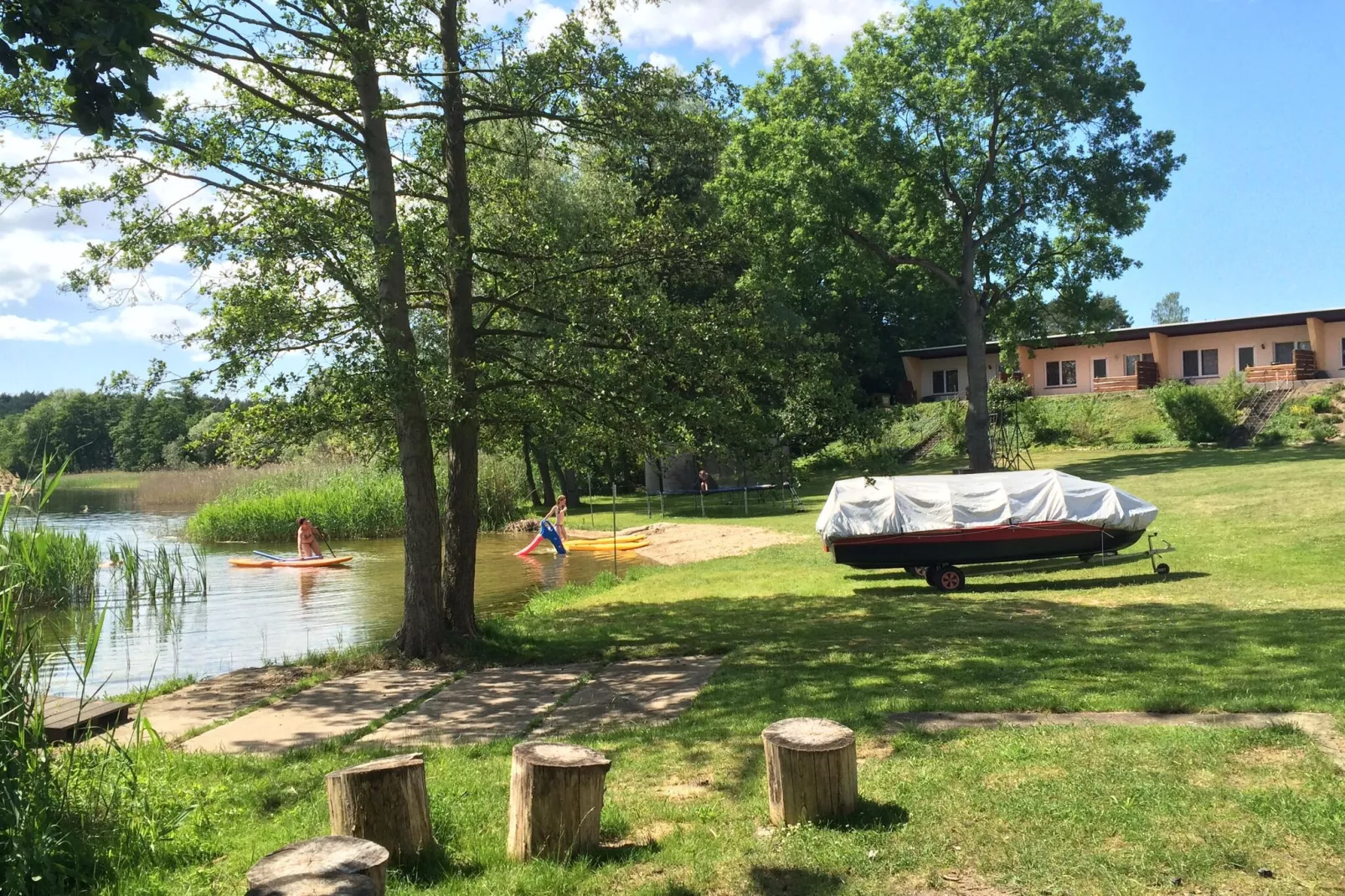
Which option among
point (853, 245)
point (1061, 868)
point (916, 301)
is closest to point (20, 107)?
point (1061, 868)

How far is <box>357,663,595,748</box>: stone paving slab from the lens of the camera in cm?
759

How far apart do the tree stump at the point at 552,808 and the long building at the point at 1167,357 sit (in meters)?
37.1

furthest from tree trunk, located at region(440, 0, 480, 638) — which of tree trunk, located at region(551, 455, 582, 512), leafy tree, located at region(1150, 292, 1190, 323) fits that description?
leafy tree, located at region(1150, 292, 1190, 323)

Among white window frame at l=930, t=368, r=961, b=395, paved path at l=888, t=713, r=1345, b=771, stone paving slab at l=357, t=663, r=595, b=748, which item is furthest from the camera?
white window frame at l=930, t=368, r=961, b=395

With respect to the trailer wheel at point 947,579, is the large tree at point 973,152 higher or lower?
higher

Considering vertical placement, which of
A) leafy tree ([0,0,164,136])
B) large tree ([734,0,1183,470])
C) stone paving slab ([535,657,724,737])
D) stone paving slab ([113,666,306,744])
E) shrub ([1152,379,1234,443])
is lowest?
stone paving slab ([113,666,306,744])

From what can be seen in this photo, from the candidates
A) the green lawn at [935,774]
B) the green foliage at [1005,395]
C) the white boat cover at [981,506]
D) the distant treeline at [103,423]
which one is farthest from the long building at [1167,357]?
the distant treeline at [103,423]

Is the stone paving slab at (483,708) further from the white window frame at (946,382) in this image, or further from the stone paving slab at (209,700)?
the white window frame at (946,382)

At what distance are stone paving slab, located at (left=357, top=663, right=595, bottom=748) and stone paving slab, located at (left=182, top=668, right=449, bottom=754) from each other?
1.09ft

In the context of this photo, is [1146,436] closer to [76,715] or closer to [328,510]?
[328,510]

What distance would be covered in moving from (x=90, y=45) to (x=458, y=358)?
7004 millimetres

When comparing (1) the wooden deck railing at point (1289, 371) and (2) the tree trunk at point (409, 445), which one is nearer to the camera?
(2) the tree trunk at point (409, 445)

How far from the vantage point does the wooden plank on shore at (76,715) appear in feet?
22.1

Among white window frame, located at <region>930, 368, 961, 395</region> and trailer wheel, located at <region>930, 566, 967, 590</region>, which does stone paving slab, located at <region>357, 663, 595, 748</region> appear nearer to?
trailer wheel, located at <region>930, 566, 967, 590</region>
